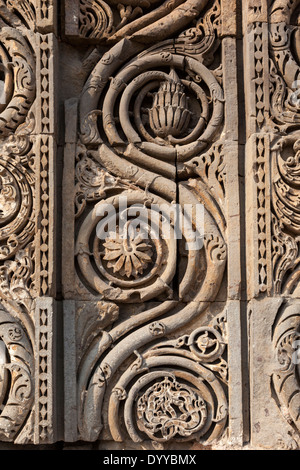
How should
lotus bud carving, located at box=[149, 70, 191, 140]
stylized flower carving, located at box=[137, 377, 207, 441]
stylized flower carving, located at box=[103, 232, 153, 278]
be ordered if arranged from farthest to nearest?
lotus bud carving, located at box=[149, 70, 191, 140] < stylized flower carving, located at box=[103, 232, 153, 278] < stylized flower carving, located at box=[137, 377, 207, 441]

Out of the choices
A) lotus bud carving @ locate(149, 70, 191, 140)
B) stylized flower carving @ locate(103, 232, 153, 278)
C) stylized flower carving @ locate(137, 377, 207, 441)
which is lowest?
stylized flower carving @ locate(137, 377, 207, 441)

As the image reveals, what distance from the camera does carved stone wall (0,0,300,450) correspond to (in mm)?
5535

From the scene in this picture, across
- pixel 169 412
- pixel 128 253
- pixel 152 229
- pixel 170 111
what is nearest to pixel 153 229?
pixel 152 229

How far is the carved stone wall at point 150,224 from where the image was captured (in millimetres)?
5535

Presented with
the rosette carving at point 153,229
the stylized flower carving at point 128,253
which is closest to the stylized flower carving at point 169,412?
the rosette carving at point 153,229

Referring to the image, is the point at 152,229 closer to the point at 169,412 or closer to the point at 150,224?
the point at 150,224

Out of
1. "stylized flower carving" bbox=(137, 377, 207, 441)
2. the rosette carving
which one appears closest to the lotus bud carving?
the rosette carving

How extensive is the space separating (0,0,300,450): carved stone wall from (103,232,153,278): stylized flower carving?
0.01 m

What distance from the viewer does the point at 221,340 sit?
5.61 m

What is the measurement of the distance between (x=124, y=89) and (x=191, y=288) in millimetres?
1445

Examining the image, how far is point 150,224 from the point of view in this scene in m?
5.77

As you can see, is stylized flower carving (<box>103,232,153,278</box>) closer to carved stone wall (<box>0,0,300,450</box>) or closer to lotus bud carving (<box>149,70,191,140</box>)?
carved stone wall (<box>0,0,300,450</box>)

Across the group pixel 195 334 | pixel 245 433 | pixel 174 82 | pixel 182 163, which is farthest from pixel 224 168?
pixel 245 433

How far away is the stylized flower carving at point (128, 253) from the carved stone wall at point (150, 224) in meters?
0.01
